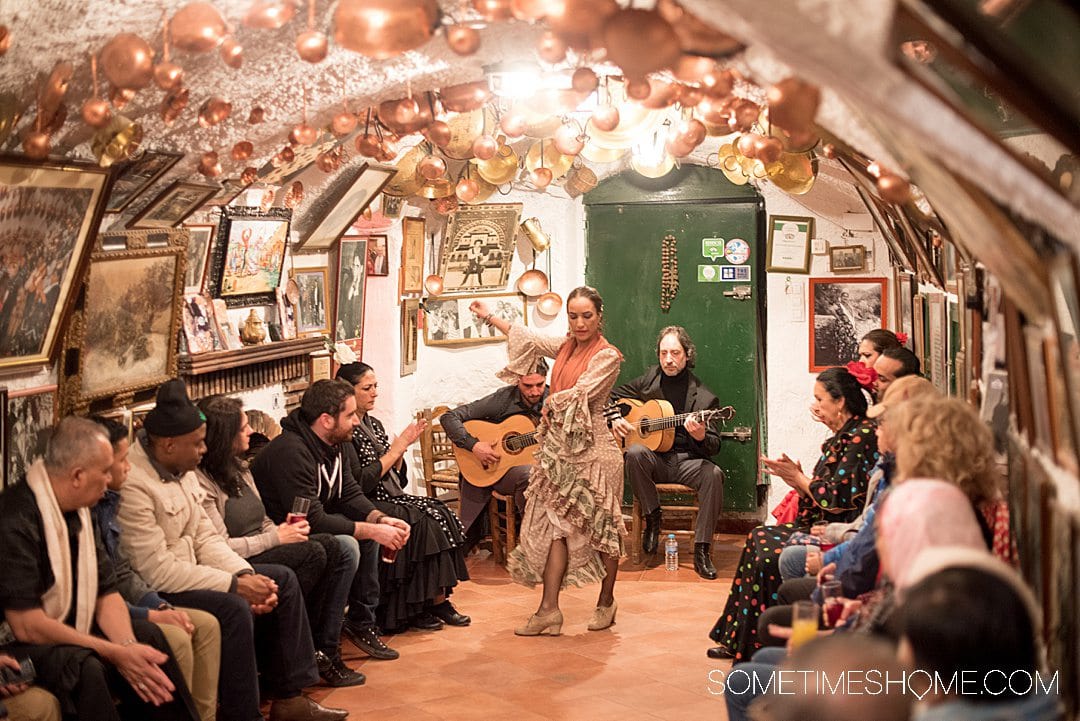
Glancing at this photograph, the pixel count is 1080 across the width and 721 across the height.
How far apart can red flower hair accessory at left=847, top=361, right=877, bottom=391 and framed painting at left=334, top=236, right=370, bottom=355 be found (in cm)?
339

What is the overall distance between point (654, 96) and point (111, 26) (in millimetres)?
1754

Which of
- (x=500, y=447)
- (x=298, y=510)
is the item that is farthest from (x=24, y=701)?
(x=500, y=447)

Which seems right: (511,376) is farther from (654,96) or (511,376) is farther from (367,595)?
(654,96)

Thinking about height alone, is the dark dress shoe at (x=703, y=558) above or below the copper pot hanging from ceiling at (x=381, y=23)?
below

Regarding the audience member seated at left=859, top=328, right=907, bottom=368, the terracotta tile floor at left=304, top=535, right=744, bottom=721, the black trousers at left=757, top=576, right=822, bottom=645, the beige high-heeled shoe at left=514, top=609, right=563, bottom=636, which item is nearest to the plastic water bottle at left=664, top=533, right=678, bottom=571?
the terracotta tile floor at left=304, top=535, right=744, bottom=721

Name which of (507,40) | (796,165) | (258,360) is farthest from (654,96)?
(258,360)

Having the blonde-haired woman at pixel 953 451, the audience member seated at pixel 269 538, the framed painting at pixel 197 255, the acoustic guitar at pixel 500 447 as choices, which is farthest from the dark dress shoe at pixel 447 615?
the blonde-haired woman at pixel 953 451

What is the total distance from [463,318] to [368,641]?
3.19 meters

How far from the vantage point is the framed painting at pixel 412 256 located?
855cm

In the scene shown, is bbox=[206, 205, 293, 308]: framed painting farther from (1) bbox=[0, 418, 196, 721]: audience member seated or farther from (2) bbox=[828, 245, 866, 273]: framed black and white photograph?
(2) bbox=[828, 245, 866, 273]: framed black and white photograph

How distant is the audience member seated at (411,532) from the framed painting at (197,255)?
0.86 m

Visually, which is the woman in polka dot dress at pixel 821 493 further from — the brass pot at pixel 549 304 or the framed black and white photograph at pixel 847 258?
the brass pot at pixel 549 304

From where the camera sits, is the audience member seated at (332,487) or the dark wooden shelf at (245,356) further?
the dark wooden shelf at (245,356)

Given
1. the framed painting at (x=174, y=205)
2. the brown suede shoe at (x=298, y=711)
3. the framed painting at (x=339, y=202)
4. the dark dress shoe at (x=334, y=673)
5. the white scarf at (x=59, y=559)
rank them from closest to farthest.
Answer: the white scarf at (x=59, y=559) < the brown suede shoe at (x=298, y=711) < the framed painting at (x=174, y=205) < the dark dress shoe at (x=334, y=673) < the framed painting at (x=339, y=202)
